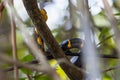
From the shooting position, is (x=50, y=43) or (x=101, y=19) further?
(x=101, y=19)

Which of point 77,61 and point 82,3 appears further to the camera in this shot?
point 77,61

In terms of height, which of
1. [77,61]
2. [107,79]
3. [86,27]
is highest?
[86,27]

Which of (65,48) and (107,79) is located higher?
(65,48)

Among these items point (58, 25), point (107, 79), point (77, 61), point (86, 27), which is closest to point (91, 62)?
point (86, 27)

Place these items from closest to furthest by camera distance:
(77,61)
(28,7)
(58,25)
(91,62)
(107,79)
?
1. (91,62)
2. (28,7)
3. (77,61)
4. (107,79)
5. (58,25)

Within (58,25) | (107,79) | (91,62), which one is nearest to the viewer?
(91,62)

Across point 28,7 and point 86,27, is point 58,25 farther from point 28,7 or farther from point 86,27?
point 86,27

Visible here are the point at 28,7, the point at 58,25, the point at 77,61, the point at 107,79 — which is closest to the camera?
the point at 28,7

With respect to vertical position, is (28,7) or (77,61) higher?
(28,7)

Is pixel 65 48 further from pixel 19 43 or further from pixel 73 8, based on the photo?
pixel 19 43

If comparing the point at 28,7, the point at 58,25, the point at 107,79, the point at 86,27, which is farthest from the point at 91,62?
the point at 58,25
